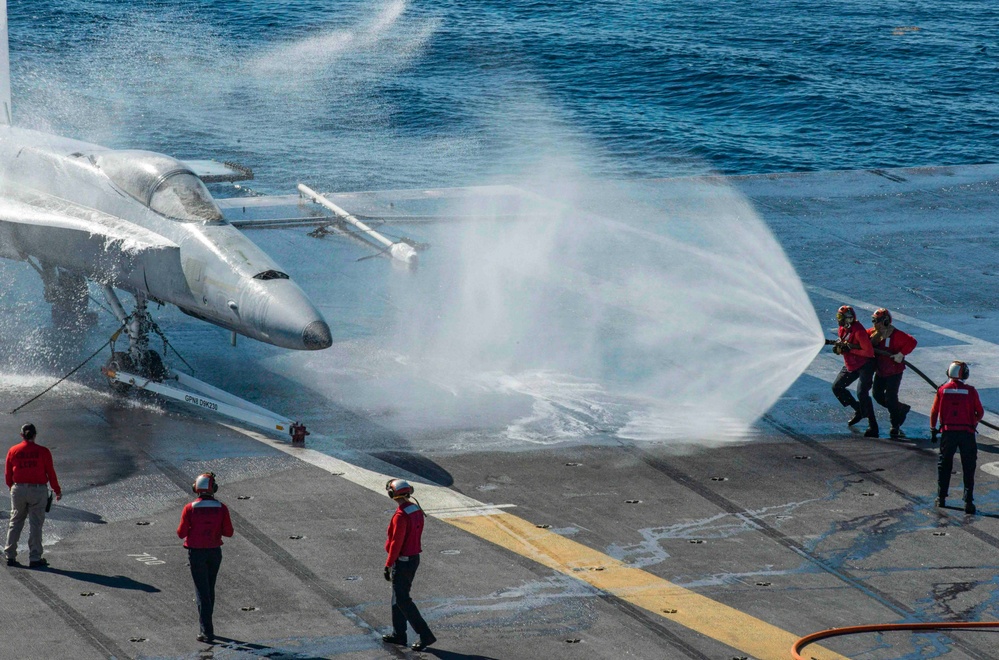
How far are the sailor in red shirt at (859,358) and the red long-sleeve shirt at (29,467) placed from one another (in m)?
10.7

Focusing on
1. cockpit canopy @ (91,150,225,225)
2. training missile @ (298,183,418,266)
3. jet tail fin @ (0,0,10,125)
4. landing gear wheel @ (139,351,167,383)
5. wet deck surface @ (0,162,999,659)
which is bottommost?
wet deck surface @ (0,162,999,659)

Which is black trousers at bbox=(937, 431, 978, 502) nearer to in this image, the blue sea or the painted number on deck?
the painted number on deck

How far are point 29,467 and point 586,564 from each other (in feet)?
19.3

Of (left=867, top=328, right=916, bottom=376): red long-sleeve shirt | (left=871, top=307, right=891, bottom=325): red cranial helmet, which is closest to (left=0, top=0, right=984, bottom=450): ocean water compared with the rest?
(left=867, top=328, right=916, bottom=376): red long-sleeve shirt

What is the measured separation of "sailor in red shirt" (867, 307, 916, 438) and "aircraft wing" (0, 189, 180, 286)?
32.6 ft

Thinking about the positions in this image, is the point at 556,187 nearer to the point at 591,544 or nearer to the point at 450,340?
the point at 450,340

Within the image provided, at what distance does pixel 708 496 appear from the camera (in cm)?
1630

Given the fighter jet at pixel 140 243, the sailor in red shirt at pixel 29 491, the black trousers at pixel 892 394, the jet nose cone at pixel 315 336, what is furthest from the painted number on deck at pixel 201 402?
the black trousers at pixel 892 394

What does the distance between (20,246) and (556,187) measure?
16.3 meters

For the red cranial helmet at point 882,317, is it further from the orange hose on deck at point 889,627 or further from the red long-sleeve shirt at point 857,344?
the orange hose on deck at point 889,627

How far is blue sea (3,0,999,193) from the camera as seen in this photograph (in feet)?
183

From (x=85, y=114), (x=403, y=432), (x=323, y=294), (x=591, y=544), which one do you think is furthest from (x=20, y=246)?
(x=85, y=114)

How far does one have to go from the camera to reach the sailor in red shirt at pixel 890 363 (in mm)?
18594

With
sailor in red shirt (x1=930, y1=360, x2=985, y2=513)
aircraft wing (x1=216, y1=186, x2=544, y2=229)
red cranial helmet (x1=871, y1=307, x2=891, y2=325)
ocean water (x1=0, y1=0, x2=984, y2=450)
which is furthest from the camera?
aircraft wing (x1=216, y1=186, x2=544, y2=229)
